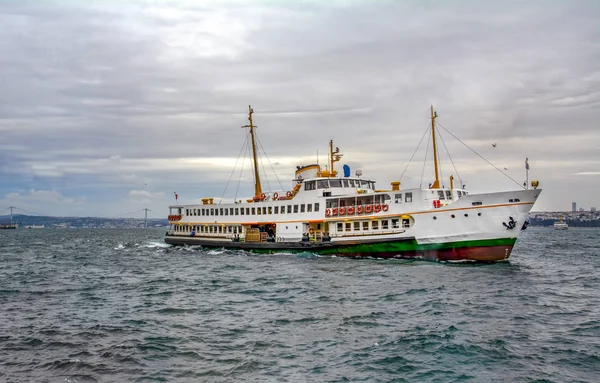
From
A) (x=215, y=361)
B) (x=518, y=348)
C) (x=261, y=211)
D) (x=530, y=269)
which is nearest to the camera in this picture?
(x=215, y=361)

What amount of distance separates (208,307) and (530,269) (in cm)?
2571

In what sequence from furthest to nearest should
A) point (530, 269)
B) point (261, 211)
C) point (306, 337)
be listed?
1. point (261, 211)
2. point (530, 269)
3. point (306, 337)

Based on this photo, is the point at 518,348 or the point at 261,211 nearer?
the point at 518,348

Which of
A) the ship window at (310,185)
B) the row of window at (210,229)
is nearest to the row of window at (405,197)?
the ship window at (310,185)

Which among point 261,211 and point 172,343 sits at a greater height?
point 261,211

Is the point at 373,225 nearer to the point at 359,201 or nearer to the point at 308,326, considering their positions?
the point at 359,201

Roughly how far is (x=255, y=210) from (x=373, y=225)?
46.8 feet

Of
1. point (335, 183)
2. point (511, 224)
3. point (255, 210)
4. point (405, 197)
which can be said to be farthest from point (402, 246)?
point (255, 210)

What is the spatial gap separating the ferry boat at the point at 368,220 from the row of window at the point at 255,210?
3.8 inches

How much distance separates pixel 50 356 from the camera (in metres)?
15.7

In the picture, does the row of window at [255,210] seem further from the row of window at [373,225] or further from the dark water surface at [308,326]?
the dark water surface at [308,326]

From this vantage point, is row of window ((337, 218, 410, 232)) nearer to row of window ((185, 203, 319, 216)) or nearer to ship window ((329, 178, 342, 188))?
row of window ((185, 203, 319, 216))

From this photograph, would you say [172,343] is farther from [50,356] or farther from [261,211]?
[261,211]

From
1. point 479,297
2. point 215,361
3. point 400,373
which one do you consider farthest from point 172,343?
point 479,297
